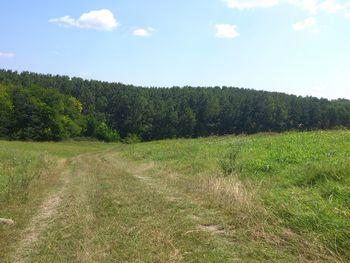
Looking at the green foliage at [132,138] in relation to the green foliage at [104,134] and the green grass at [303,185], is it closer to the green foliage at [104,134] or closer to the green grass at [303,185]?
the green foliage at [104,134]

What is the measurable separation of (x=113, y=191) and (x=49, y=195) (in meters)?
2.08

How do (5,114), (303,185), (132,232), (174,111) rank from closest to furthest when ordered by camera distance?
1. (132,232)
2. (303,185)
3. (5,114)
4. (174,111)

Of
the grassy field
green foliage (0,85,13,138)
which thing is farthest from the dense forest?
the grassy field

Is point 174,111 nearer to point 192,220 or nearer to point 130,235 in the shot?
point 192,220

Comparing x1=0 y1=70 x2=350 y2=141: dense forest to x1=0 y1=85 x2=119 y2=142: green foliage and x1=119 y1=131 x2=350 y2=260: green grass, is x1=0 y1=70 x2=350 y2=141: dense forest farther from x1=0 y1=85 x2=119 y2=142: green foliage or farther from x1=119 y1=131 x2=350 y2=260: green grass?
x1=119 y1=131 x2=350 y2=260: green grass

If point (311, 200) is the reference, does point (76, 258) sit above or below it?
below

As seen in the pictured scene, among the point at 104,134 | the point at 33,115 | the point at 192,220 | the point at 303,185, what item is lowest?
the point at 104,134

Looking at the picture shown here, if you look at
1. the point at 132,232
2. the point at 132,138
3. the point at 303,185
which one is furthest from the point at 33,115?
the point at 132,232

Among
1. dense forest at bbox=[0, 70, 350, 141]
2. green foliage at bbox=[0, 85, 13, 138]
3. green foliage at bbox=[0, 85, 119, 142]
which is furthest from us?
dense forest at bbox=[0, 70, 350, 141]

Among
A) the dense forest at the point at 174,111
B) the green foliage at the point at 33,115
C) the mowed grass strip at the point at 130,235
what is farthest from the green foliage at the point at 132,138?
the mowed grass strip at the point at 130,235

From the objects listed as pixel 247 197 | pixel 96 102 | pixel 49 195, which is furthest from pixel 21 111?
pixel 247 197

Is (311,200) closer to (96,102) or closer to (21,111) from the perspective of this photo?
(21,111)

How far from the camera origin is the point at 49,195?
1293cm

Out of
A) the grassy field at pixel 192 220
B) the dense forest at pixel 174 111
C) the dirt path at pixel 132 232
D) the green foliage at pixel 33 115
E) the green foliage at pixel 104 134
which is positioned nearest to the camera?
the grassy field at pixel 192 220
